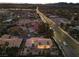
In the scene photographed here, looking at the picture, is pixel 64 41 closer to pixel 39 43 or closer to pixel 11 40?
pixel 39 43

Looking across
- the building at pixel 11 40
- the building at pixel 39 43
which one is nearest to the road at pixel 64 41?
the building at pixel 39 43

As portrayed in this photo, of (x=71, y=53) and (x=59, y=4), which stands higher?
(x=59, y=4)

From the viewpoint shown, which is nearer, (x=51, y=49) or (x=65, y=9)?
(x=51, y=49)

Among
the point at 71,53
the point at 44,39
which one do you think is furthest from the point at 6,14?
the point at 71,53

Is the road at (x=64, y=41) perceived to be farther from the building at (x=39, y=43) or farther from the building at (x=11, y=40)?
the building at (x=11, y=40)

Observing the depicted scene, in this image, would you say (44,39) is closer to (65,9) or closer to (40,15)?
(40,15)

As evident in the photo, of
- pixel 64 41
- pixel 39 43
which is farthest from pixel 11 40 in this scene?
pixel 64 41

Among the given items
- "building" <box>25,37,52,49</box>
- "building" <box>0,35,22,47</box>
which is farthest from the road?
"building" <box>0,35,22,47</box>

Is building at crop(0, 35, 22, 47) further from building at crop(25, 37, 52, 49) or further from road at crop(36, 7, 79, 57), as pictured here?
road at crop(36, 7, 79, 57)
